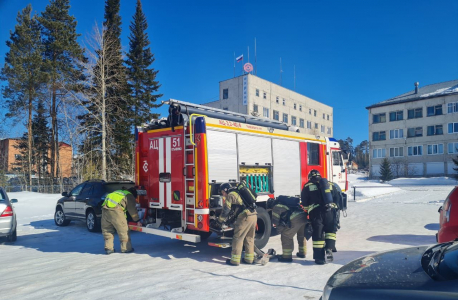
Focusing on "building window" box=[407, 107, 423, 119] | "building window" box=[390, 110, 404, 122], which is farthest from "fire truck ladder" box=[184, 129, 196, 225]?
"building window" box=[390, 110, 404, 122]

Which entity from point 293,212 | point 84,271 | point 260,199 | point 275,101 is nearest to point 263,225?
point 260,199

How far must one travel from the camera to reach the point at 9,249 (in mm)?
8766

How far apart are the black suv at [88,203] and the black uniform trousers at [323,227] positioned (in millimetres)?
6154

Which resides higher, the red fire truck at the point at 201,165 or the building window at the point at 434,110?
the building window at the point at 434,110

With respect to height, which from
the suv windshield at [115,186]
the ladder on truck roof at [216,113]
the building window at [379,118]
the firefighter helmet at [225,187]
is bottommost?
the suv windshield at [115,186]

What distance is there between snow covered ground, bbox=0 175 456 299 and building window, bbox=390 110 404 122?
47403mm

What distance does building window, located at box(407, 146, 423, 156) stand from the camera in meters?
51.6

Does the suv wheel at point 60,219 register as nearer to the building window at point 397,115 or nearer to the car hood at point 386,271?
the car hood at point 386,271

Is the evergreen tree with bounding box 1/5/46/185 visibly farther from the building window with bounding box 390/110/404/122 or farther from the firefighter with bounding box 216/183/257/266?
the building window with bounding box 390/110/404/122

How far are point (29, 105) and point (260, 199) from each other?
28.5 m

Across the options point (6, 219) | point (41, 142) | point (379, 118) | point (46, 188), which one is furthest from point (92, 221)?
point (379, 118)

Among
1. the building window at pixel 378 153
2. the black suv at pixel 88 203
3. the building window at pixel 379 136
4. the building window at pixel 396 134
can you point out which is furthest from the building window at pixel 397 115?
the black suv at pixel 88 203

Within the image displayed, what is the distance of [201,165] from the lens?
7.21m

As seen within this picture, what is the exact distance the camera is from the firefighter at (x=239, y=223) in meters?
6.72
